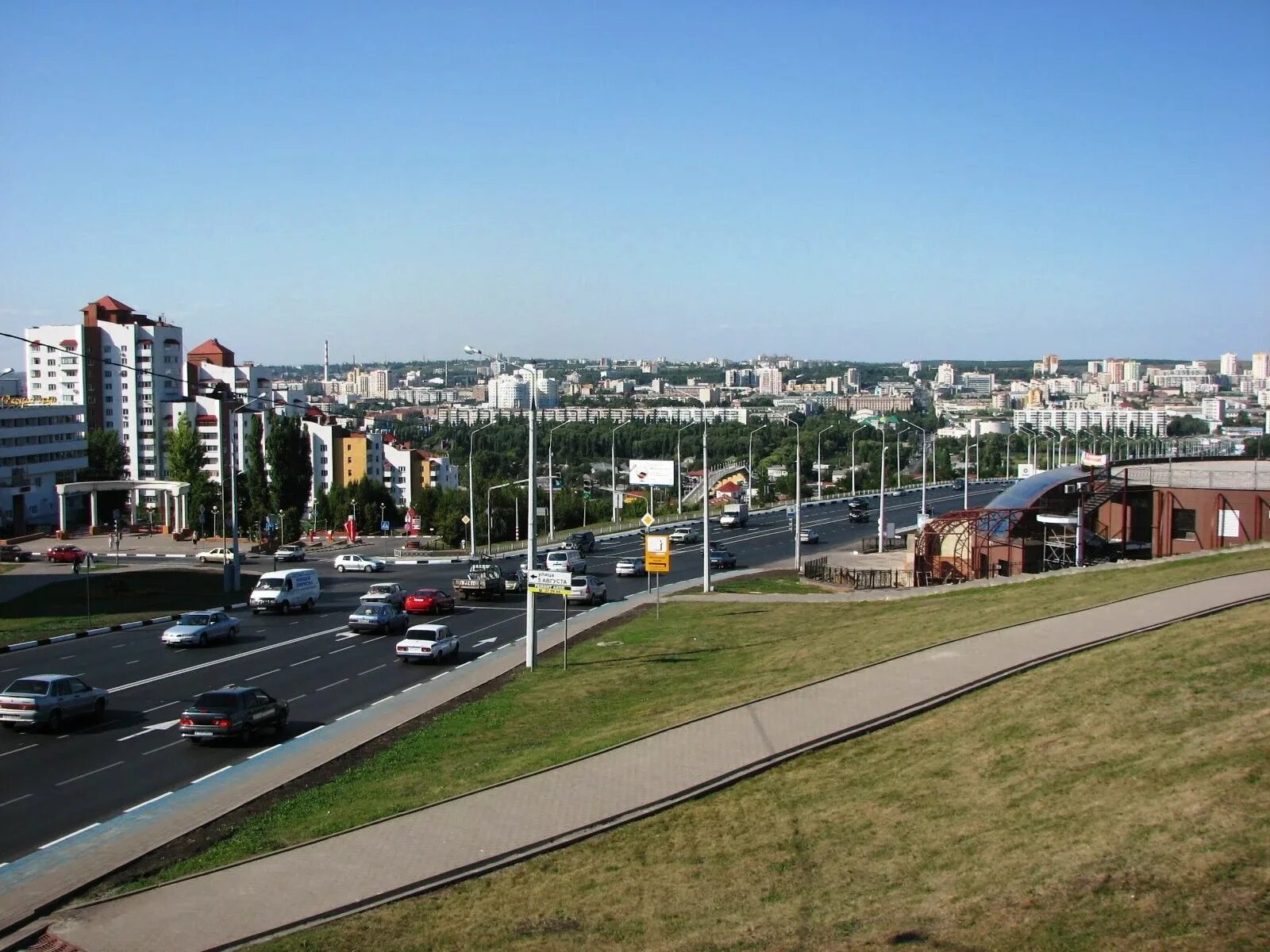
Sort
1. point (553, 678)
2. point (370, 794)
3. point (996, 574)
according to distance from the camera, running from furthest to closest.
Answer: point (996, 574) < point (553, 678) < point (370, 794)

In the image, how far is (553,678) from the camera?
2453cm

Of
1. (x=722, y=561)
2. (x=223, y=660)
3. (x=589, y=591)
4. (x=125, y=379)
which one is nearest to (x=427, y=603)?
(x=589, y=591)

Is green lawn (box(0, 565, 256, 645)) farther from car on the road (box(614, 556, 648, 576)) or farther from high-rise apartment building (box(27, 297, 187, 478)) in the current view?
high-rise apartment building (box(27, 297, 187, 478))

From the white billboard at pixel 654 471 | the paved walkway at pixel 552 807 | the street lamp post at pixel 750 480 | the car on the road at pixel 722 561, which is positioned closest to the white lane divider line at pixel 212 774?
the paved walkway at pixel 552 807

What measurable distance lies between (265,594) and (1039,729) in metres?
30.0

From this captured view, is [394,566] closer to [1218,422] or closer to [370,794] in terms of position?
[370,794]

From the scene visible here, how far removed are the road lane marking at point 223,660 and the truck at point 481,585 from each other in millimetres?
8224

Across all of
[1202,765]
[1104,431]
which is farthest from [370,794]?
[1104,431]

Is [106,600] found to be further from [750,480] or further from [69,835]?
[750,480]

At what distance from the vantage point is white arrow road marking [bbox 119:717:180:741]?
20533 millimetres

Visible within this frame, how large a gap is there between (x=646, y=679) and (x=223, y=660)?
1182 centimetres

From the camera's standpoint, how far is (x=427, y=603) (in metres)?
38.6

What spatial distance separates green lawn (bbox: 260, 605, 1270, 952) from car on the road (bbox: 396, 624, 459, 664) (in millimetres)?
15299

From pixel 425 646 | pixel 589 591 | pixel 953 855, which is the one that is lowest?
pixel 589 591
